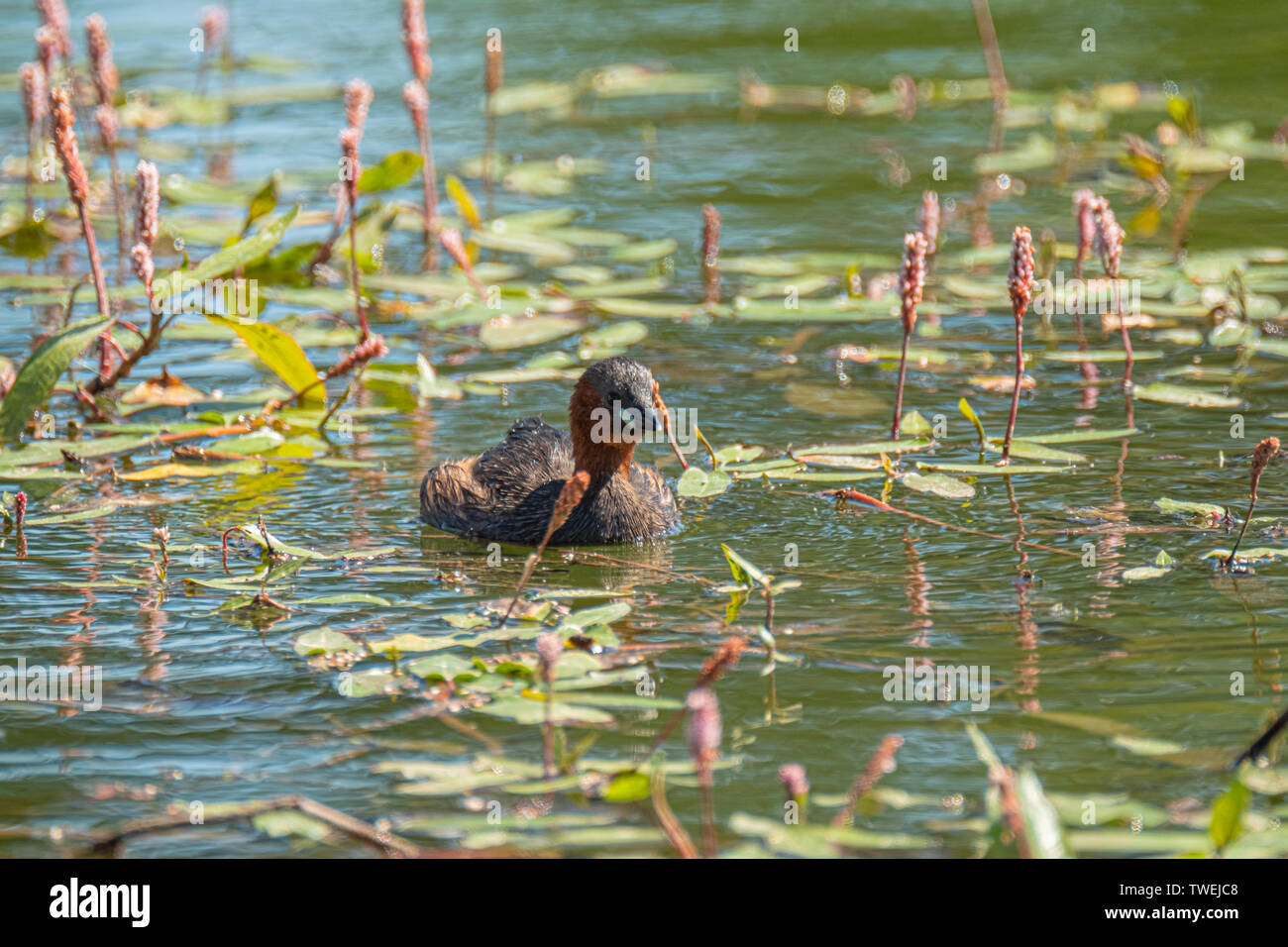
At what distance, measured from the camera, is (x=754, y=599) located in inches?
193

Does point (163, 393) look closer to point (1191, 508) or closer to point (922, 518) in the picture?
point (922, 518)

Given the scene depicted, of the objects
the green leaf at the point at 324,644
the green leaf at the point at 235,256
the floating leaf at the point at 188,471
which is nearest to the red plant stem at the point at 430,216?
the green leaf at the point at 235,256

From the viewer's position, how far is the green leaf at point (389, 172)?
775 centimetres

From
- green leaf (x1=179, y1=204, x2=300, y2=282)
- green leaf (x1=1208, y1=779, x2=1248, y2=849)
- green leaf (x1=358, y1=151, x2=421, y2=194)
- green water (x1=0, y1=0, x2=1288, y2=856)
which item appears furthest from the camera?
green leaf (x1=358, y1=151, x2=421, y2=194)

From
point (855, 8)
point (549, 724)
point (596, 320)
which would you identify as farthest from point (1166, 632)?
point (855, 8)

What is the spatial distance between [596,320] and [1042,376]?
217 centimetres

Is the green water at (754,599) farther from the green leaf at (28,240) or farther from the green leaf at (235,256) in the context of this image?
the green leaf at (235,256)

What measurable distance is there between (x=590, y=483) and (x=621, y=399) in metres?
0.33

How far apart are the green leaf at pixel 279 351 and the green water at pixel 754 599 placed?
35cm

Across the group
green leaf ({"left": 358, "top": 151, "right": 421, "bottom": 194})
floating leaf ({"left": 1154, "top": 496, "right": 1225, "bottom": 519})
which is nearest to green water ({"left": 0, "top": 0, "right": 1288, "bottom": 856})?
floating leaf ({"left": 1154, "top": 496, "right": 1225, "bottom": 519})

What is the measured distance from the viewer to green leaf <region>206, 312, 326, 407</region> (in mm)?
6547

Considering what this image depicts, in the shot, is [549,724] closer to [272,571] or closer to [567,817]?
[567,817]

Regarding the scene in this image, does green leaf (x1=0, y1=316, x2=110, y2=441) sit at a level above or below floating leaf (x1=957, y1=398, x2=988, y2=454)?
above

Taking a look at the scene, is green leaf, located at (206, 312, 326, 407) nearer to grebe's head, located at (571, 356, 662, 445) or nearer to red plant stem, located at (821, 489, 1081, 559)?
grebe's head, located at (571, 356, 662, 445)
